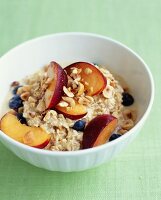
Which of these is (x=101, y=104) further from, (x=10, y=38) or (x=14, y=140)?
(x=10, y=38)

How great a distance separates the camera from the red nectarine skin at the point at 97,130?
3.63ft

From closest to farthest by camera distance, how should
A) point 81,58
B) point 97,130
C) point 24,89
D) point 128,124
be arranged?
1. point 97,130
2. point 128,124
3. point 24,89
4. point 81,58

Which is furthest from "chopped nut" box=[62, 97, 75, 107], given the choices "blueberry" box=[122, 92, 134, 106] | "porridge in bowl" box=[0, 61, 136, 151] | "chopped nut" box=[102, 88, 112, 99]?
"blueberry" box=[122, 92, 134, 106]

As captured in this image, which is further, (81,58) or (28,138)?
(81,58)

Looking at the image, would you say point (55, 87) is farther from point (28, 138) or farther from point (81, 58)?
point (81, 58)

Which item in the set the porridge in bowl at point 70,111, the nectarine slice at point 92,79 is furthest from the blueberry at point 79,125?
the nectarine slice at point 92,79

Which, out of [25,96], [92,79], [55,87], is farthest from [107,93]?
[25,96]

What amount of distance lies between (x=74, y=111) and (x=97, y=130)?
10cm

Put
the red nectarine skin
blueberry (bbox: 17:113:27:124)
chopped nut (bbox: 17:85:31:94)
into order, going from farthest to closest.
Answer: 1. chopped nut (bbox: 17:85:31:94)
2. blueberry (bbox: 17:113:27:124)
3. the red nectarine skin

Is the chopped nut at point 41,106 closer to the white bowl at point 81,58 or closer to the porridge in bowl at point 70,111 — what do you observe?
the porridge in bowl at point 70,111

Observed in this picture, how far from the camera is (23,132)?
1.15 m

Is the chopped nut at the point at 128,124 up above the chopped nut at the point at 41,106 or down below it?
below

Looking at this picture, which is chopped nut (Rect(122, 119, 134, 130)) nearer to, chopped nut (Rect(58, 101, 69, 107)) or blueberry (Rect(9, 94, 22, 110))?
chopped nut (Rect(58, 101, 69, 107))

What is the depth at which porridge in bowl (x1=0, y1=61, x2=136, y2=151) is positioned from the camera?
3.71 feet
